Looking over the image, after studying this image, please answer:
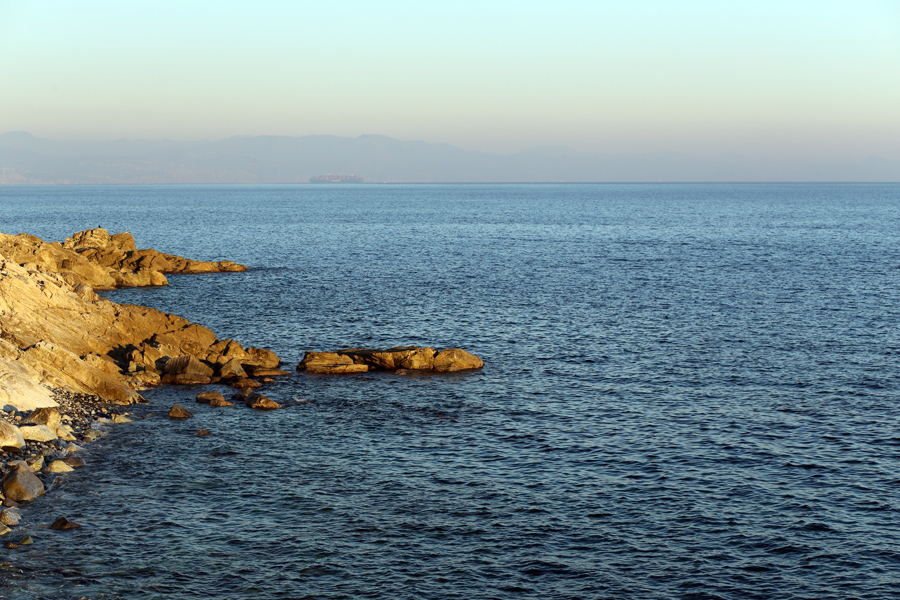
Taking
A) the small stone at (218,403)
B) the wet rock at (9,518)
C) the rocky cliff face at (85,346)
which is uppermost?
the rocky cliff face at (85,346)

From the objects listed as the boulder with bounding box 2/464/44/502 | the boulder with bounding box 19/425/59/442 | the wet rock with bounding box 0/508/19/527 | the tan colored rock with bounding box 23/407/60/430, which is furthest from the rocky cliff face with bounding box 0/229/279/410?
the wet rock with bounding box 0/508/19/527

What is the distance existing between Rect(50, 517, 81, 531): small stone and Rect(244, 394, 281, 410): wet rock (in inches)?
638

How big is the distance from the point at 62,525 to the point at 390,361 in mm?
27070

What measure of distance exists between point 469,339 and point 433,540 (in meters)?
34.5

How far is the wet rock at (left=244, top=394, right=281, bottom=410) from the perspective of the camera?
4497 centimetres

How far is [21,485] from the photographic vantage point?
31.1 m

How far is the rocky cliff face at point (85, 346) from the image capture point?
144 feet

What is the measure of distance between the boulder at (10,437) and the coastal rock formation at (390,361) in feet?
66.6

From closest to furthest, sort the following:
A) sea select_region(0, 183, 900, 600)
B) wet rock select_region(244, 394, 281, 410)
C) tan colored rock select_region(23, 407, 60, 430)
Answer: sea select_region(0, 183, 900, 600) < tan colored rock select_region(23, 407, 60, 430) < wet rock select_region(244, 394, 281, 410)

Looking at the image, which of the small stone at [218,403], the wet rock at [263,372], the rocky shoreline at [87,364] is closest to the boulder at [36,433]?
the rocky shoreline at [87,364]

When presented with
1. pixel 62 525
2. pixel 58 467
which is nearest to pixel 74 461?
pixel 58 467

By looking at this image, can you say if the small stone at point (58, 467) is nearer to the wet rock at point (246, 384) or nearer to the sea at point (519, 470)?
the sea at point (519, 470)

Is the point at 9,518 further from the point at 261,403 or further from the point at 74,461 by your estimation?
the point at 261,403

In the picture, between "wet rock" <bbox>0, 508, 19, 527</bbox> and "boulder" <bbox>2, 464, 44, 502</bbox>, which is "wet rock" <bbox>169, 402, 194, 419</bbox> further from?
"wet rock" <bbox>0, 508, 19, 527</bbox>
